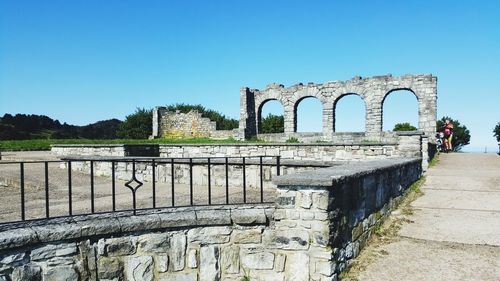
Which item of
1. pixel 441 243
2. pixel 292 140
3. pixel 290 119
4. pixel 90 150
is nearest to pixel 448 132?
pixel 292 140

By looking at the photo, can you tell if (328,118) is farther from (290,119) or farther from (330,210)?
(330,210)

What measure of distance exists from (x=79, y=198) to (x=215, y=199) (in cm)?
251

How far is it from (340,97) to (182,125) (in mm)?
15094

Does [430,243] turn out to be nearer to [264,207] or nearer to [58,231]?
[264,207]

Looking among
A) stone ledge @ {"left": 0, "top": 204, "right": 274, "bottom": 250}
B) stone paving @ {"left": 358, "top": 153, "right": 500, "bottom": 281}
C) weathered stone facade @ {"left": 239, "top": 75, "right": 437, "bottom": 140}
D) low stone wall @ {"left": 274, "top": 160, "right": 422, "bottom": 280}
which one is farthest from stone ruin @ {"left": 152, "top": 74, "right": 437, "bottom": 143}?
stone ledge @ {"left": 0, "top": 204, "right": 274, "bottom": 250}

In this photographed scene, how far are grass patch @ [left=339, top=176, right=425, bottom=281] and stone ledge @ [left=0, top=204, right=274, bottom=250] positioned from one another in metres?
1.16

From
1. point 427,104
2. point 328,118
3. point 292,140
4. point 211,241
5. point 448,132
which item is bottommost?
point 211,241

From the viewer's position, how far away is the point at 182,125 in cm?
3484

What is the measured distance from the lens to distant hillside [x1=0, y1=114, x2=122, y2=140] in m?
36.9

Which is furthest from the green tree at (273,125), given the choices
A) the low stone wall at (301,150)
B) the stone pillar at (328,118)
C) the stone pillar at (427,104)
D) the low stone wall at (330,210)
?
the low stone wall at (330,210)

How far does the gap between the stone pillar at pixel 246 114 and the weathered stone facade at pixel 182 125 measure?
12.3 ft

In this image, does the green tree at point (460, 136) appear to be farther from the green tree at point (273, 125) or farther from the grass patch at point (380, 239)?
the grass patch at point (380, 239)

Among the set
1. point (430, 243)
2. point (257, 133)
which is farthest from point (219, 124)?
point (430, 243)

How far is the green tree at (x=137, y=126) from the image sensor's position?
45094 mm
